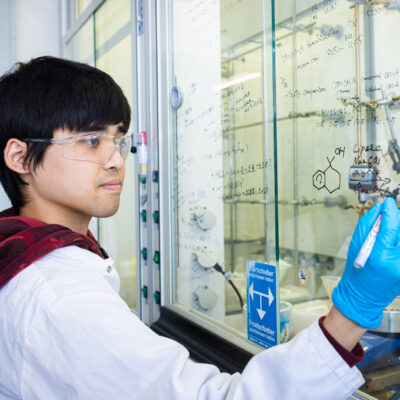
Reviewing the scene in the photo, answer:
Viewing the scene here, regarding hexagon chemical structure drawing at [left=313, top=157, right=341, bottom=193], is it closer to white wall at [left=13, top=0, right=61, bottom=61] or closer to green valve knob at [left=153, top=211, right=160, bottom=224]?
green valve knob at [left=153, top=211, right=160, bottom=224]

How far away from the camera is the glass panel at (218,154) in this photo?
1.26 metres

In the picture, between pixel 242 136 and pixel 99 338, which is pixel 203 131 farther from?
pixel 99 338

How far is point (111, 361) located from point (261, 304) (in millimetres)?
564

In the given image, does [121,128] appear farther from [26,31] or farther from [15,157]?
[26,31]

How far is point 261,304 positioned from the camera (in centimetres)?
112

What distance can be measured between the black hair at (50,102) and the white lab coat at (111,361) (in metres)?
0.37

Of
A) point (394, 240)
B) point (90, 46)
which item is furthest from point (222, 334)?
point (90, 46)

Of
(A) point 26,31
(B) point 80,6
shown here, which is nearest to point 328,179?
(B) point 80,6

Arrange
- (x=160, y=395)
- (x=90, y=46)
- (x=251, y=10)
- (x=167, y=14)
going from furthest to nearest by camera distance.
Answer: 1. (x=90, y=46)
2. (x=167, y=14)
3. (x=251, y=10)
4. (x=160, y=395)

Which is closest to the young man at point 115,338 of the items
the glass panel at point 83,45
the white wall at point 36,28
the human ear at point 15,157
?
the human ear at point 15,157

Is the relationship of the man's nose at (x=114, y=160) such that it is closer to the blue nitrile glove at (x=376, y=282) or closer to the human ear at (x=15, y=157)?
the human ear at (x=15, y=157)

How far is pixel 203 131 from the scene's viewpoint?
1462 millimetres

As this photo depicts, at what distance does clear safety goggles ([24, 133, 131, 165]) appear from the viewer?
93 centimetres

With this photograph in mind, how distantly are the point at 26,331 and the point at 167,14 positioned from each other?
4.30 feet
